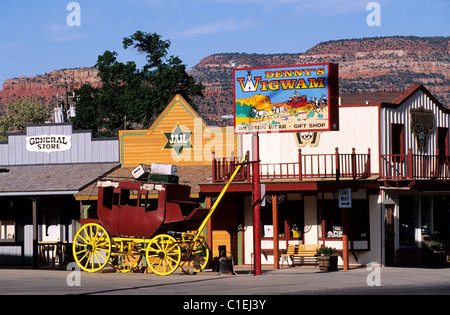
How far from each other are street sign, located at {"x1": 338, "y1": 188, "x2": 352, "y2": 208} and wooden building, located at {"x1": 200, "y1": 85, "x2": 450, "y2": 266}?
149 millimetres

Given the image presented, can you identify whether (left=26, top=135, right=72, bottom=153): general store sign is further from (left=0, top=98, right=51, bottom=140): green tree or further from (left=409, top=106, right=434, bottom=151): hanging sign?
(left=0, top=98, right=51, bottom=140): green tree

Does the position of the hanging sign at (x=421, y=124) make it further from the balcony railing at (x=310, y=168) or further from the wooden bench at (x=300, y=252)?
the wooden bench at (x=300, y=252)

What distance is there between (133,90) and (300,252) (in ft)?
105

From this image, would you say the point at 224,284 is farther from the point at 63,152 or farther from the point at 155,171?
the point at 63,152

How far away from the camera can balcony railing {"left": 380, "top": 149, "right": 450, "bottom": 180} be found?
31.5 m

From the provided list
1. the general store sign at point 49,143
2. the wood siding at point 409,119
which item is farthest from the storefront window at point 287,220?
the general store sign at point 49,143

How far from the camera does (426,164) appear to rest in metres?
33.6

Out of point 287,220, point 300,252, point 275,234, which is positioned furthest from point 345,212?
point 287,220

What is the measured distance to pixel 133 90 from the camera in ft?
200

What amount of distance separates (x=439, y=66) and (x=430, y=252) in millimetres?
123858

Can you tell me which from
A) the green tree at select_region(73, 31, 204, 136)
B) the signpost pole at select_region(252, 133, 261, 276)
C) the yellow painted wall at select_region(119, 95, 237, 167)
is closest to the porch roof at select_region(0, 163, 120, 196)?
the yellow painted wall at select_region(119, 95, 237, 167)
